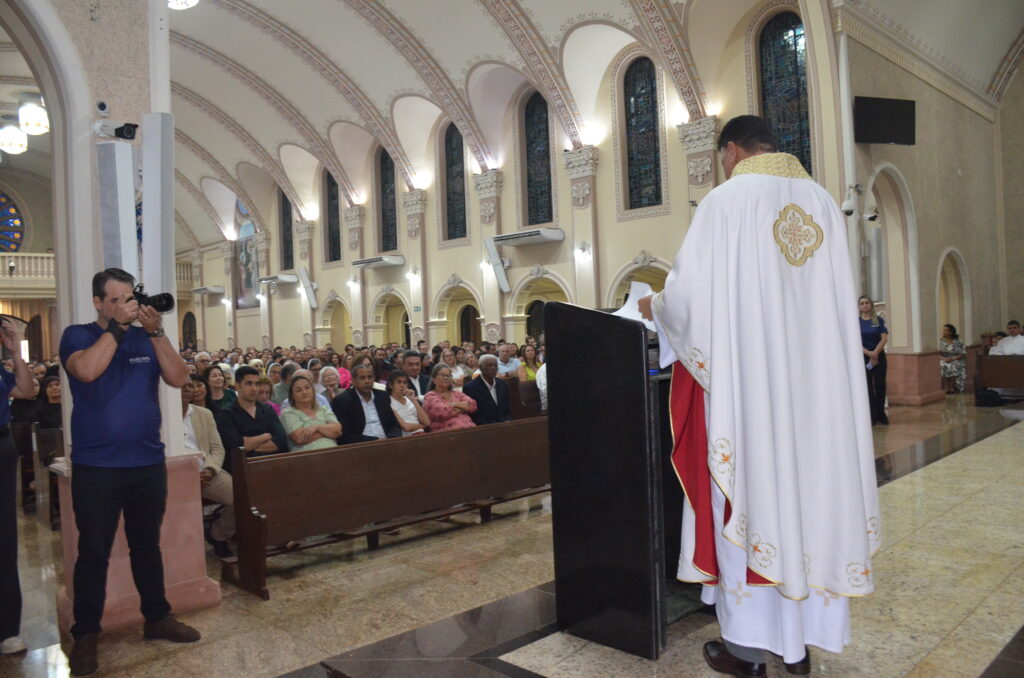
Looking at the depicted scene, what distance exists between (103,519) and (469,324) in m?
14.2

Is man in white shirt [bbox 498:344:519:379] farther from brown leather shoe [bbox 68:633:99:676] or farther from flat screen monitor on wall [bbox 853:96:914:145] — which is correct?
brown leather shoe [bbox 68:633:99:676]

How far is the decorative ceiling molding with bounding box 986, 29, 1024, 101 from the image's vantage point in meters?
13.2

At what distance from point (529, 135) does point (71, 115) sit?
39.6 ft

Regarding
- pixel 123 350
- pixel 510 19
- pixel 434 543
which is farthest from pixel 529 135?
pixel 123 350

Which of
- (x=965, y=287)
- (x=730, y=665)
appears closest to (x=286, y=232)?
(x=965, y=287)

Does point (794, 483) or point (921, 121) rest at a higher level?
point (921, 121)

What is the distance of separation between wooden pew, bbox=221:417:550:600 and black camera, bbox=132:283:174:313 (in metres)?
1.13

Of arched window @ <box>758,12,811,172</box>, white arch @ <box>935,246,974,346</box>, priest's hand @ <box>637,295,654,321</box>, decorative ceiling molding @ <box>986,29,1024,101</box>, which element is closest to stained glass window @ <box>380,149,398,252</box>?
arched window @ <box>758,12,811,172</box>

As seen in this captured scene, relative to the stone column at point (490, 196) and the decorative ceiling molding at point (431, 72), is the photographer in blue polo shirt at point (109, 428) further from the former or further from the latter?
the stone column at point (490, 196)

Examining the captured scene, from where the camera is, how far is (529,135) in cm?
1476

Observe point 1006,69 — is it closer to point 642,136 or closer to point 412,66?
point 642,136

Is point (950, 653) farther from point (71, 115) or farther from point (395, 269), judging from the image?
point (395, 269)

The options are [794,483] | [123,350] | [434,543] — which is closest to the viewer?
[794,483]

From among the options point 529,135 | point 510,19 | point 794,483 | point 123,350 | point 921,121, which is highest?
point 510,19
